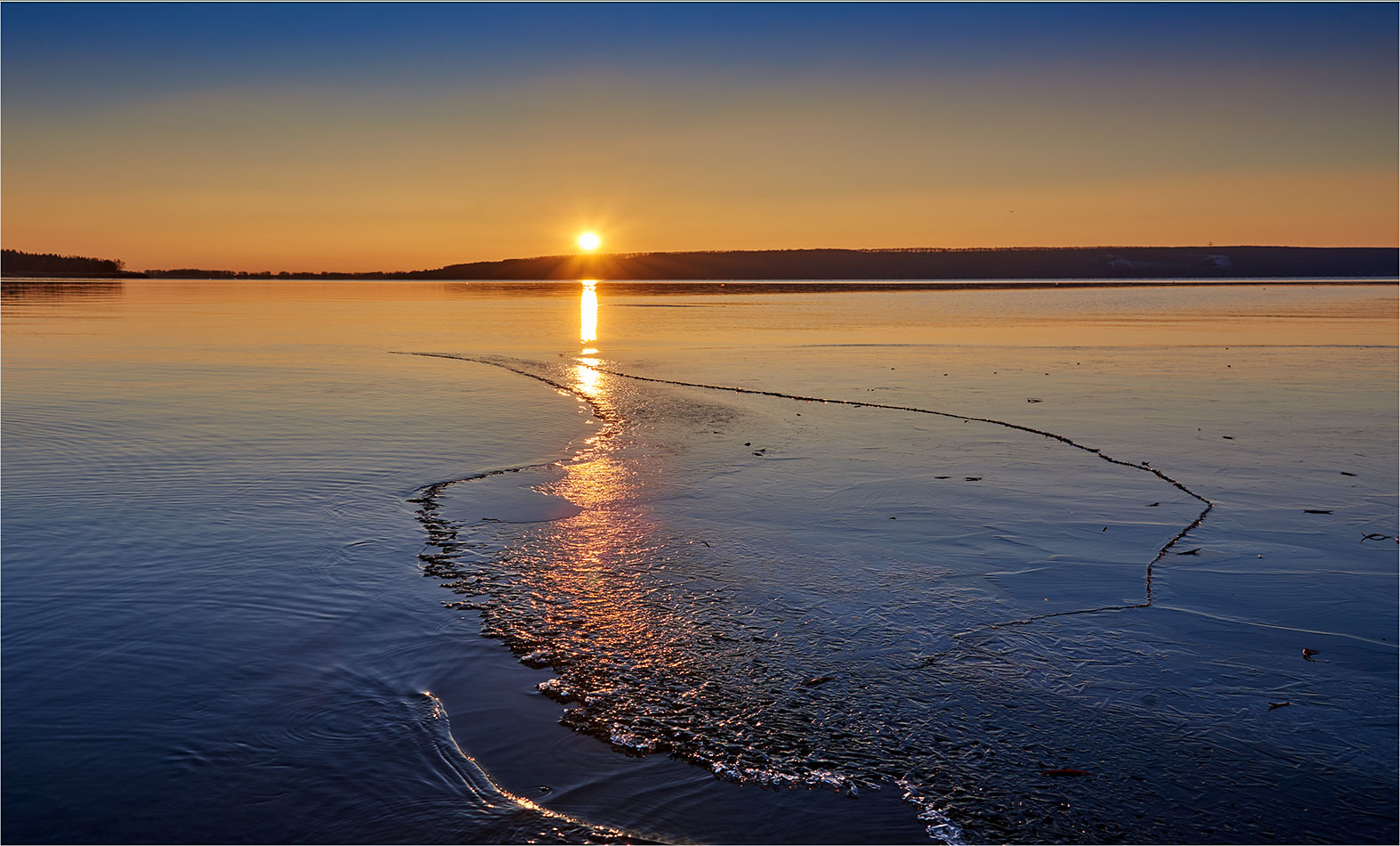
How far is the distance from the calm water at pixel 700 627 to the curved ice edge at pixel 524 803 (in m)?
0.02

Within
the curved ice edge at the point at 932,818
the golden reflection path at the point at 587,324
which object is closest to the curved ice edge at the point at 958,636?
the curved ice edge at the point at 932,818

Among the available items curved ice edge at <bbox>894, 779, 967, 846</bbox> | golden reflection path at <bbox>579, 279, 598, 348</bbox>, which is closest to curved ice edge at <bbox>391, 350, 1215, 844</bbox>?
curved ice edge at <bbox>894, 779, 967, 846</bbox>

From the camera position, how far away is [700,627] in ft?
19.8

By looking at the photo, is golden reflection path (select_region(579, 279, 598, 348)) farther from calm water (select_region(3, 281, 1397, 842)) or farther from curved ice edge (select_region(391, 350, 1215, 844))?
calm water (select_region(3, 281, 1397, 842))

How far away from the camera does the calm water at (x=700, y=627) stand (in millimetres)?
4152

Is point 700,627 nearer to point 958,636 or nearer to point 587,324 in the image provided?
point 958,636

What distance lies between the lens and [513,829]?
391 cm

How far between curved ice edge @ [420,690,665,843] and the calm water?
0.02 metres

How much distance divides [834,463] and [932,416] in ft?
13.4

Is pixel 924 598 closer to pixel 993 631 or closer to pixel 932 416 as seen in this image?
pixel 993 631

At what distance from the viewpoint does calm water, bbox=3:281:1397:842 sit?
4152 millimetres

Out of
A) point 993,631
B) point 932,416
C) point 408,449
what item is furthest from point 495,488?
point 932,416

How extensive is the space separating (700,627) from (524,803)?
2106mm

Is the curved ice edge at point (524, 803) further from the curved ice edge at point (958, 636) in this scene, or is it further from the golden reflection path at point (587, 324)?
the golden reflection path at point (587, 324)
